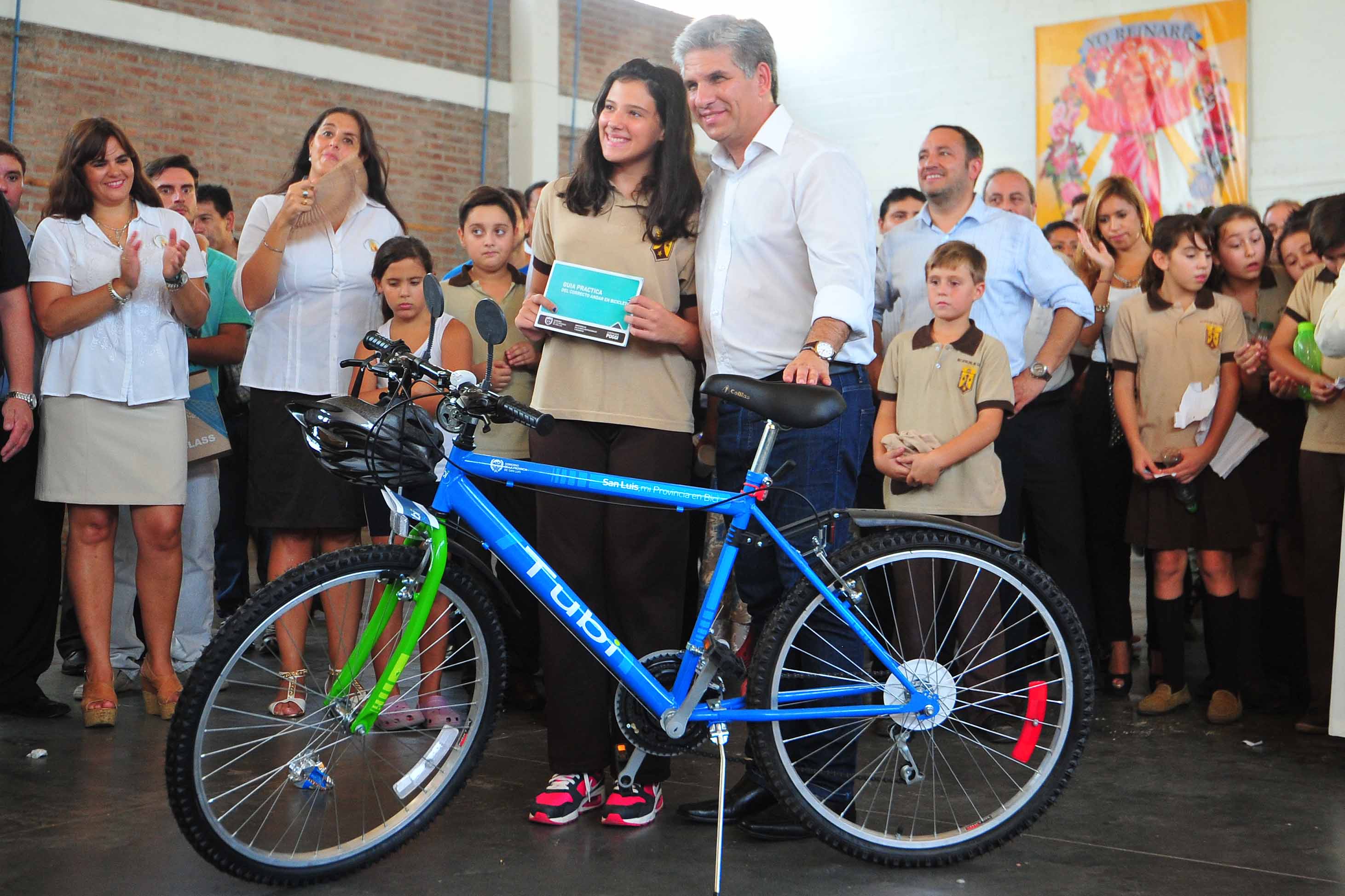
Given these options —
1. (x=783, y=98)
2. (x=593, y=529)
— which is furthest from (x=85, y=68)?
(x=593, y=529)

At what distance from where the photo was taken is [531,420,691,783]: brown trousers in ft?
8.41

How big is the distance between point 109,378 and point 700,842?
1987mm

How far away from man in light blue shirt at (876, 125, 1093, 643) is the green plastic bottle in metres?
0.56

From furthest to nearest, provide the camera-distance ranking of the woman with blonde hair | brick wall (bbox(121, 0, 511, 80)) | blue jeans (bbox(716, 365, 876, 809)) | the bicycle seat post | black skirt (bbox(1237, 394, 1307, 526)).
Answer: brick wall (bbox(121, 0, 511, 80))
the woman with blonde hair
black skirt (bbox(1237, 394, 1307, 526))
blue jeans (bbox(716, 365, 876, 809))
the bicycle seat post

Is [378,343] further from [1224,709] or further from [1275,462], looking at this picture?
[1275,462]

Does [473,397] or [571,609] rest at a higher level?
[473,397]

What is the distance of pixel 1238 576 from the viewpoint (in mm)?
3748

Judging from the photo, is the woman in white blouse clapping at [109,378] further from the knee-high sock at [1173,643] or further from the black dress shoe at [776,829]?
the knee-high sock at [1173,643]

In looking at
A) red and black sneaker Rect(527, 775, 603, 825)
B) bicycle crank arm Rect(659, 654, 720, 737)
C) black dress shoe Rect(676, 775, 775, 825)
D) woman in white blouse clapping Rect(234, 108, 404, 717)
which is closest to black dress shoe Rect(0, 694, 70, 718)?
woman in white blouse clapping Rect(234, 108, 404, 717)

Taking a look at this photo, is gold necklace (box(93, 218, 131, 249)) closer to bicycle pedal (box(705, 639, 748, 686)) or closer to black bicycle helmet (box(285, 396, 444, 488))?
black bicycle helmet (box(285, 396, 444, 488))

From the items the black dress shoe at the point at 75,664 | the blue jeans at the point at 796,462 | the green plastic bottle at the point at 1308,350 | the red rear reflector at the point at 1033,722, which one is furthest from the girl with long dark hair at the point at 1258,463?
the black dress shoe at the point at 75,664

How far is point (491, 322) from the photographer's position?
215 centimetres

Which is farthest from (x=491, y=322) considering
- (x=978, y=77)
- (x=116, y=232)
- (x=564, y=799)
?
(x=978, y=77)

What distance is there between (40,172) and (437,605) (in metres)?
5.84
